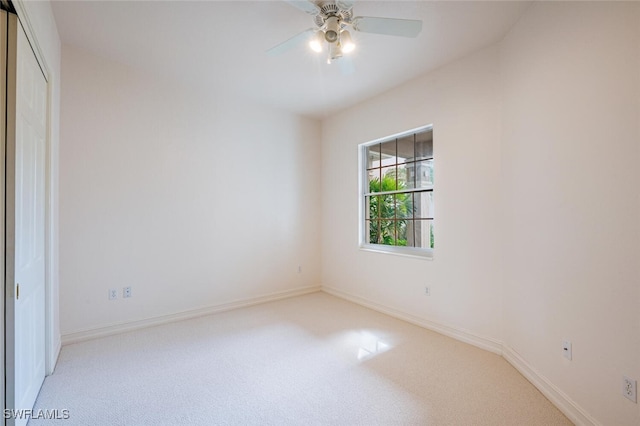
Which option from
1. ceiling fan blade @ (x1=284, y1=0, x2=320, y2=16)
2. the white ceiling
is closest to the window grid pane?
the white ceiling

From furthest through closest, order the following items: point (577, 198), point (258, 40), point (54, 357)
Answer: point (258, 40) < point (54, 357) < point (577, 198)

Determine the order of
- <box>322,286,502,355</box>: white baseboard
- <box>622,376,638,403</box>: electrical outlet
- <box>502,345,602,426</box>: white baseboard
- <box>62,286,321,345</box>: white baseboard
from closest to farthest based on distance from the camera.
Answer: <box>622,376,638,403</box>: electrical outlet → <box>502,345,602,426</box>: white baseboard → <box>322,286,502,355</box>: white baseboard → <box>62,286,321,345</box>: white baseboard

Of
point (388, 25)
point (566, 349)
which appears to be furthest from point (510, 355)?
point (388, 25)

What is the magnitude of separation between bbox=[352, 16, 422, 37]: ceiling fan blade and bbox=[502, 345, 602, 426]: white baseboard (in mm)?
2494

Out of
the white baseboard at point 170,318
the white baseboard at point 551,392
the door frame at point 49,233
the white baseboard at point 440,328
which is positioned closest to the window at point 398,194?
the white baseboard at point 440,328

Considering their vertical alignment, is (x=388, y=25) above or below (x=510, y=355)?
above

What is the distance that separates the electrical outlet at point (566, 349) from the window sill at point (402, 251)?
137cm

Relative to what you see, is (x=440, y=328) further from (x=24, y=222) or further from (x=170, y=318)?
(x=24, y=222)

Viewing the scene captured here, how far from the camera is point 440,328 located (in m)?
2.98

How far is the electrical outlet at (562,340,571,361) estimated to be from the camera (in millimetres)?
1797

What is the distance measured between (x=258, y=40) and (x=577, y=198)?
8.73 feet

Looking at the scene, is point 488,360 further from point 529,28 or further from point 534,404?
point 529,28

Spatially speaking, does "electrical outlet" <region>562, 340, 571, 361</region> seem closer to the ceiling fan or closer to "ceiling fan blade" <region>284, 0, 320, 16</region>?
the ceiling fan

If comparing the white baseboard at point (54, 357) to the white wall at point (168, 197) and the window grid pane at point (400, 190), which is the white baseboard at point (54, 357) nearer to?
the white wall at point (168, 197)
